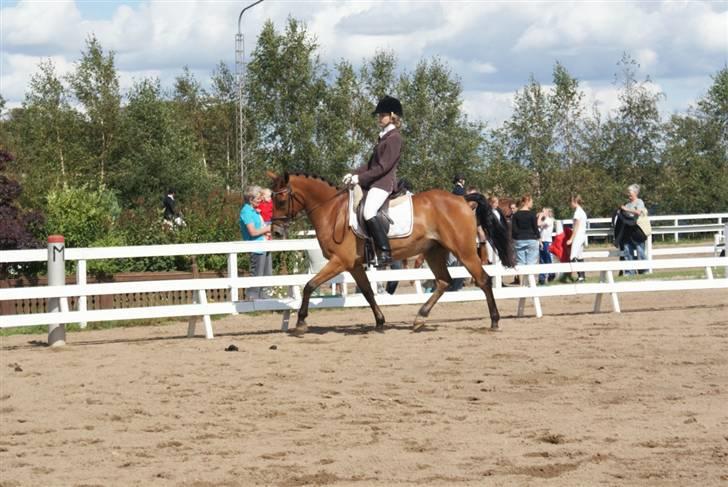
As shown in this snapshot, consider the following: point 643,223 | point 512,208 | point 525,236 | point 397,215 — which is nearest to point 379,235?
point 397,215

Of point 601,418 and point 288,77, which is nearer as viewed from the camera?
point 601,418

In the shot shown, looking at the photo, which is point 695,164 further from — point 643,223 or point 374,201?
point 374,201

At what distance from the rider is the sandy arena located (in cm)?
133

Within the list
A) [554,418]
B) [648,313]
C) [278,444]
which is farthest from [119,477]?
[648,313]

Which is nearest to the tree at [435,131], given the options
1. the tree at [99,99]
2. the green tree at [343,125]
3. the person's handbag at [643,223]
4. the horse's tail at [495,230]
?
the green tree at [343,125]

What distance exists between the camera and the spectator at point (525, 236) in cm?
2377

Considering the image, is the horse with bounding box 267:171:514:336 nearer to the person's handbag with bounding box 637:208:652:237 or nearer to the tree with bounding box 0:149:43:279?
the tree with bounding box 0:149:43:279

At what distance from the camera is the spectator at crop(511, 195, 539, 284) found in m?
23.8

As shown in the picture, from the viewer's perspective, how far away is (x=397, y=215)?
51.7ft

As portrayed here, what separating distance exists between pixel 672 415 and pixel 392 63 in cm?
4366

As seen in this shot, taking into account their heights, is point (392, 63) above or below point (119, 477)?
above

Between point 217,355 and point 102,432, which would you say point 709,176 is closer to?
point 217,355

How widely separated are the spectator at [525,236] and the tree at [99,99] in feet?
98.3

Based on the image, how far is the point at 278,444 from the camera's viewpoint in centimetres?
868
